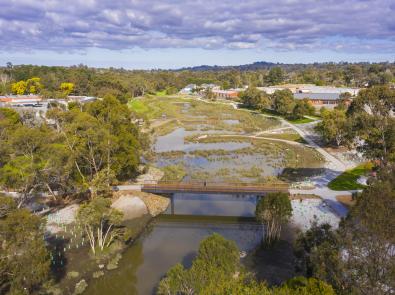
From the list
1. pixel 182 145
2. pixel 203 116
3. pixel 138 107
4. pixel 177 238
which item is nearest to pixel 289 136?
pixel 182 145

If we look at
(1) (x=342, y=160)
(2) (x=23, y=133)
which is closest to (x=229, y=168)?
(1) (x=342, y=160)

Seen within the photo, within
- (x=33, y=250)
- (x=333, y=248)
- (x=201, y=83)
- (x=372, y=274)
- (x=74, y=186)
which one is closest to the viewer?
(x=372, y=274)

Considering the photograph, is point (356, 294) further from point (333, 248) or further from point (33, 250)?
point (33, 250)

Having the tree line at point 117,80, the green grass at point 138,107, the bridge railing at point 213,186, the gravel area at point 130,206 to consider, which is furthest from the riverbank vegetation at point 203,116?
the gravel area at point 130,206

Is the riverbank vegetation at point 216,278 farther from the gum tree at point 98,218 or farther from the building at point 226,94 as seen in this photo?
the building at point 226,94

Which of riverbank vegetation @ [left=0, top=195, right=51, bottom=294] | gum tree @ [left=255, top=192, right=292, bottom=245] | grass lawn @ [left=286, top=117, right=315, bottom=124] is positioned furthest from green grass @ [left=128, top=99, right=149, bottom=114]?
riverbank vegetation @ [left=0, top=195, right=51, bottom=294]

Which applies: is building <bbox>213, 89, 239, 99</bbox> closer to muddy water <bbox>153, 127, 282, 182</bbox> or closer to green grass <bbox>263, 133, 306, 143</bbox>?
green grass <bbox>263, 133, 306, 143</bbox>
